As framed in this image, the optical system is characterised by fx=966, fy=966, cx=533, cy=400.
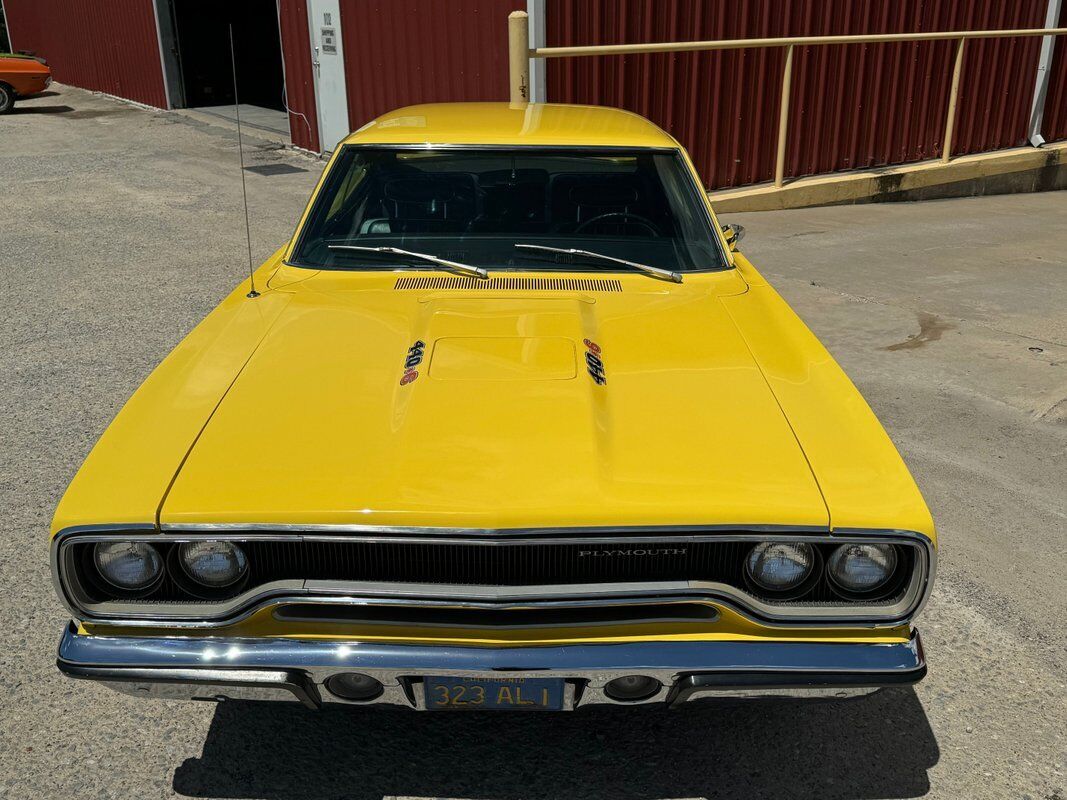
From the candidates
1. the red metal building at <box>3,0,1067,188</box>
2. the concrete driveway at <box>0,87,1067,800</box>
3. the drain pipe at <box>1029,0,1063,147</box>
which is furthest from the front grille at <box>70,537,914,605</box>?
the drain pipe at <box>1029,0,1063,147</box>

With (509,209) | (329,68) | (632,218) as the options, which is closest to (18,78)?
(329,68)

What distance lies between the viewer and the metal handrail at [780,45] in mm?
8477

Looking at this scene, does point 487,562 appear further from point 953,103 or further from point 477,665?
point 953,103

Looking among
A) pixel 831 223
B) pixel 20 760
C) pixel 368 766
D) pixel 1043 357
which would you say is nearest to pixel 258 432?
pixel 368 766

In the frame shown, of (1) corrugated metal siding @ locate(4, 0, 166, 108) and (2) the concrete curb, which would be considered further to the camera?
(1) corrugated metal siding @ locate(4, 0, 166, 108)

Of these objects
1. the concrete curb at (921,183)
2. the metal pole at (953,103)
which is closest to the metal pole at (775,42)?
the metal pole at (953,103)

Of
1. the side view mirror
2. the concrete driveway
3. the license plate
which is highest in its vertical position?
the side view mirror

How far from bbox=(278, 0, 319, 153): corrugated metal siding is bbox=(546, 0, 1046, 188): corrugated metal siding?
5128 mm

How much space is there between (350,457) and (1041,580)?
2727mm

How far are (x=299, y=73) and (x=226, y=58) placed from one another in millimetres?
7175

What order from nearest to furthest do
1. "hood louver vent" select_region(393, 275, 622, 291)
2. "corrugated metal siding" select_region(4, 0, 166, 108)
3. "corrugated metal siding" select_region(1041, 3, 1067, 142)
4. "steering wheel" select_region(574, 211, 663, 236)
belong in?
"hood louver vent" select_region(393, 275, 622, 291)
"steering wheel" select_region(574, 211, 663, 236)
"corrugated metal siding" select_region(1041, 3, 1067, 142)
"corrugated metal siding" select_region(4, 0, 166, 108)

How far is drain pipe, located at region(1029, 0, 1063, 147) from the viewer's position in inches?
452

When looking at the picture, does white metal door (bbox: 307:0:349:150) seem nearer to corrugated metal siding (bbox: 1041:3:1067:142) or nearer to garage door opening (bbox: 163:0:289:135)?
garage door opening (bbox: 163:0:289:135)

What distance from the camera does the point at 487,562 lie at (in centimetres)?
226
